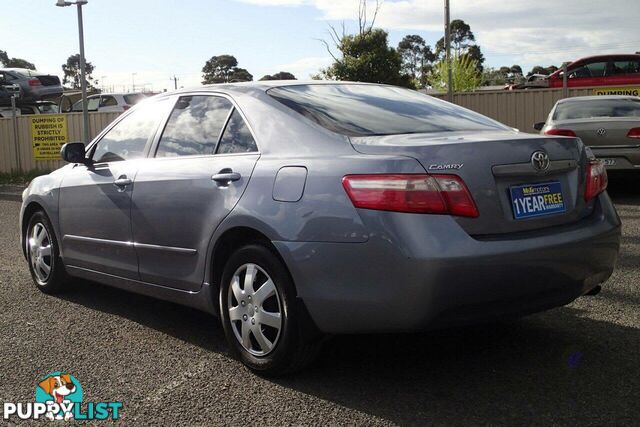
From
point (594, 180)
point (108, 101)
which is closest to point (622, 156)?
point (594, 180)

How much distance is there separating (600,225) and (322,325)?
1473 mm

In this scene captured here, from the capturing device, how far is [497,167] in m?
3.25

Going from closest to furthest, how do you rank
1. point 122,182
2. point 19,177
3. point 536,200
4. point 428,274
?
point 428,274, point 536,200, point 122,182, point 19,177

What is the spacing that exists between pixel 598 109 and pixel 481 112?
640 cm

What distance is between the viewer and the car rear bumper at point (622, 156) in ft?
32.0

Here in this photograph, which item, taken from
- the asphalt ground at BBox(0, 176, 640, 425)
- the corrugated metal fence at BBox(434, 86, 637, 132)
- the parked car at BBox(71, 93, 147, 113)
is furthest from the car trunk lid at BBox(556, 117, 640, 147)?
the parked car at BBox(71, 93, 147, 113)

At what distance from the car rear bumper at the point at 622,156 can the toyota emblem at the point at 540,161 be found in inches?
270

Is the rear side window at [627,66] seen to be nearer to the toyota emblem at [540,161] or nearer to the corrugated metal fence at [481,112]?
the corrugated metal fence at [481,112]

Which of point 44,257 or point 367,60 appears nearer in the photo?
point 44,257

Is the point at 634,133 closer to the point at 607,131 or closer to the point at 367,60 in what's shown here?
the point at 607,131

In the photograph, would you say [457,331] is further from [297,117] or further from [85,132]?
[85,132]

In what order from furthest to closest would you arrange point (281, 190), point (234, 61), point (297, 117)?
point (234, 61)
point (297, 117)
point (281, 190)

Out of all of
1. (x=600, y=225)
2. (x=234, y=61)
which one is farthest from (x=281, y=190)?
(x=234, y=61)

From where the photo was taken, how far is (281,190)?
351cm
